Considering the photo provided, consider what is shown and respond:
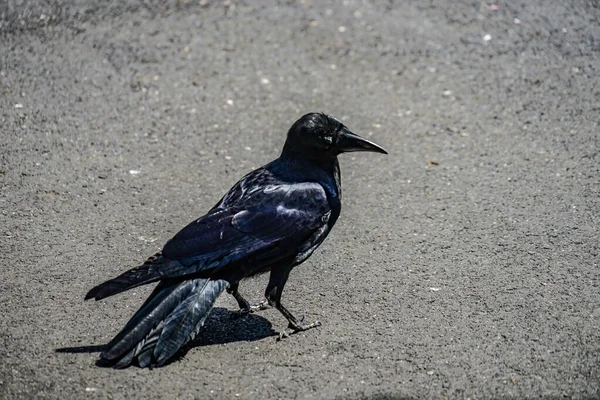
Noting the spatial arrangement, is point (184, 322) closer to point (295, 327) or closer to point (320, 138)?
point (295, 327)

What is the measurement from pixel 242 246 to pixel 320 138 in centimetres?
98

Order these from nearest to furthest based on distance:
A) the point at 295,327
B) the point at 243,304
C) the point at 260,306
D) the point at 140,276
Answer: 1. the point at 140,276
2. the point at 295,327
3. the point at 243,304
4. the point at 260,306

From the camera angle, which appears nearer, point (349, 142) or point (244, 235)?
point (244, 235)

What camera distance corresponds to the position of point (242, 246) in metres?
5.03

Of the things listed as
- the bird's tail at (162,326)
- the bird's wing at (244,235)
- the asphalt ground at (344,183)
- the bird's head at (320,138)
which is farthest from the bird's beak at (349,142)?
the bird's tail at (162,326)

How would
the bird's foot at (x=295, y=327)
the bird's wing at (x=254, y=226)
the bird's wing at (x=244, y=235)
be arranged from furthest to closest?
the bird's foot at (x=295, y=327) → the bird's wing at (x=254, y=226) → the bird's wing at (x=244, y=235)

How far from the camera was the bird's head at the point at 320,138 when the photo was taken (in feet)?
18.0

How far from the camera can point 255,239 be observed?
16.7 ft

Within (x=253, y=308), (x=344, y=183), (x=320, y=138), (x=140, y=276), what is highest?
(x=320, y=138)

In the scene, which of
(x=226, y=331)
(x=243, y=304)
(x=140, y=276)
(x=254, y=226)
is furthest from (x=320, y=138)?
(x=140, y=276)

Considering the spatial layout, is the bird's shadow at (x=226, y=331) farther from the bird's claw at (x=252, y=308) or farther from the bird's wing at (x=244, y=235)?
the bird's wing at (x=244, y=235)

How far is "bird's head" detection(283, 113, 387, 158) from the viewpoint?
18.0ft

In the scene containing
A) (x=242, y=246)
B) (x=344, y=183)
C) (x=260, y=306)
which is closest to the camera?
(x=242, y=246)

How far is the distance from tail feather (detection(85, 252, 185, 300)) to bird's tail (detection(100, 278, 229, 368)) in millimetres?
126
